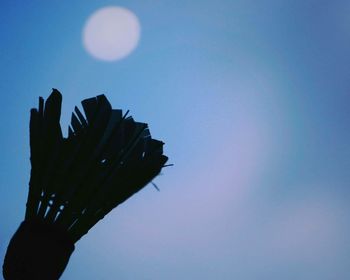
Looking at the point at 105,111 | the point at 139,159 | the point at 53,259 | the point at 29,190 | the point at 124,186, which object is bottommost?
the point at 53,259

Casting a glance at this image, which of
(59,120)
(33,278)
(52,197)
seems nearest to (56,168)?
(52,197)

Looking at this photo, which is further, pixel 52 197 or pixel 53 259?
pixel 52 197

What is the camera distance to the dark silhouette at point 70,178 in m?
4.18

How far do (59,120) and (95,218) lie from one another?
1585 mm

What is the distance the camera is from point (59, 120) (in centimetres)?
495

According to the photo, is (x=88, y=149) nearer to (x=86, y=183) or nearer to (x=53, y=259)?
(x=86, y=183)

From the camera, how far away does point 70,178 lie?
480 centimetres

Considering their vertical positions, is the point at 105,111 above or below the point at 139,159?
above

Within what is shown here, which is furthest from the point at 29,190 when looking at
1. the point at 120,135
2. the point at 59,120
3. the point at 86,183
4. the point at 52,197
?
the point at 120,135

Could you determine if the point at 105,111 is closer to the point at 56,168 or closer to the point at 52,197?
the point at 56,168

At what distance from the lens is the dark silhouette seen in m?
4.18

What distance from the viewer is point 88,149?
491 cm

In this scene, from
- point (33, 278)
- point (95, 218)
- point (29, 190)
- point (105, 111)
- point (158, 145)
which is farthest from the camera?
point (158, 145)

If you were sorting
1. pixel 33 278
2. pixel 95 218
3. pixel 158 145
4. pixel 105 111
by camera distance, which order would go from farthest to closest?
1. pixel 158 145
2. pixel 105 111
3. pixel 95 218
4. pixel 33 278
